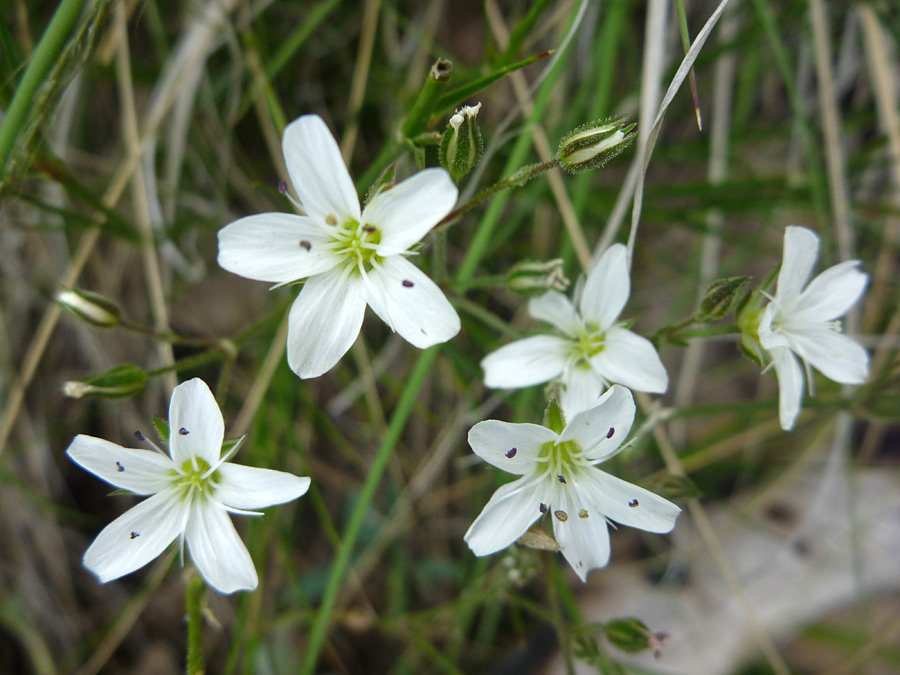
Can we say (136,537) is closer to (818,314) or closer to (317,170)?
(317,170)

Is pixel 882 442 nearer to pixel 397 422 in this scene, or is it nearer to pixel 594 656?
pixel 594 656

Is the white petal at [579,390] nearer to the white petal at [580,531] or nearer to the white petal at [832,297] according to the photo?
the white petal at [580,531]

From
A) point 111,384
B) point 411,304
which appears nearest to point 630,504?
point 411,304

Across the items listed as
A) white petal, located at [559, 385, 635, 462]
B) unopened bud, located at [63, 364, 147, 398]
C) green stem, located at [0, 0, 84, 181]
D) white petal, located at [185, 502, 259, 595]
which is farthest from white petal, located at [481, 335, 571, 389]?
green stem, located at [0, 0, 84, 181]

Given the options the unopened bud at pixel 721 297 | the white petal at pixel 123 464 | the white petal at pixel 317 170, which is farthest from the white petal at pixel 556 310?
the white petal at pixel 123 464

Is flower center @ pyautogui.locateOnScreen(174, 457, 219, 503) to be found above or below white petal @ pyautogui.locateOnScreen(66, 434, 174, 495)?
below

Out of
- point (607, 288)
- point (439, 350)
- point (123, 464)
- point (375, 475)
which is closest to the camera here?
point (123, 464)

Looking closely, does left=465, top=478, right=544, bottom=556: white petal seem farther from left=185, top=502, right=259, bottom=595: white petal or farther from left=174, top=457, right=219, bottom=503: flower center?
left=174, top=457, right=219, bottom=503: flower center
